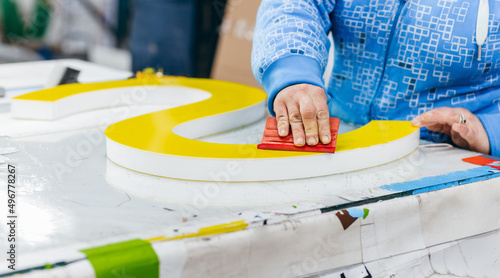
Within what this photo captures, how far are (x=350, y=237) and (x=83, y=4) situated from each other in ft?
15.5

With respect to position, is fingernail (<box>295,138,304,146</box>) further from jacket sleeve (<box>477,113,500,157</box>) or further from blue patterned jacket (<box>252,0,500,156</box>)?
jacket sleeve (<box>477,113,500,157</box>)

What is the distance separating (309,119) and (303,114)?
0.05 feet

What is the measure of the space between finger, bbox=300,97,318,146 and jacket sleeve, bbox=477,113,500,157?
0.42 meters

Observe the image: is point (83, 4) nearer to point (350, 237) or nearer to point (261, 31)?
point (261, 31)

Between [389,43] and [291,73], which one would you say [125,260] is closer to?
[291,73]

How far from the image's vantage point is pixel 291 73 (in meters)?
1.10

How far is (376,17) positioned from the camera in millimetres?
1221

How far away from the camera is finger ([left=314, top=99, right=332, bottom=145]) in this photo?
3.18 feet

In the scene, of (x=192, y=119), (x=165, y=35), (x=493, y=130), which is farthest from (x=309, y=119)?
(x=165, y=35)

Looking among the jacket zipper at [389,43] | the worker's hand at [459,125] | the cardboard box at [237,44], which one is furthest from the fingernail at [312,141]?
the cardboard box at [237,44]

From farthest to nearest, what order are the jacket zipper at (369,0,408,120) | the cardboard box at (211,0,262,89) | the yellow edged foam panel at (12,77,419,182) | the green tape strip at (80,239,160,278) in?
the cardboard box at (211,0,262,89) → the jacket zipper at (369,0,408,120) → the yellow edged foam panel at (12,77,419,182) → the green tape strip at (80,239,160,278)

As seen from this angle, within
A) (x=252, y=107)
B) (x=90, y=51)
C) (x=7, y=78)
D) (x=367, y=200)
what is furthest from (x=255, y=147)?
(x=90, y=51)

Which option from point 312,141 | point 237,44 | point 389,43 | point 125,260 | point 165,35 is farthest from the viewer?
point 165,35

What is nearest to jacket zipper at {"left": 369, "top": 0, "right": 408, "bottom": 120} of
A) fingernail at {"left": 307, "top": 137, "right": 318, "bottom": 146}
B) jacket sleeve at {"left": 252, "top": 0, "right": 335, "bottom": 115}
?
jacket sleeve at {"left": 252, "top": 0, "right": 335, "bottom": 115}
